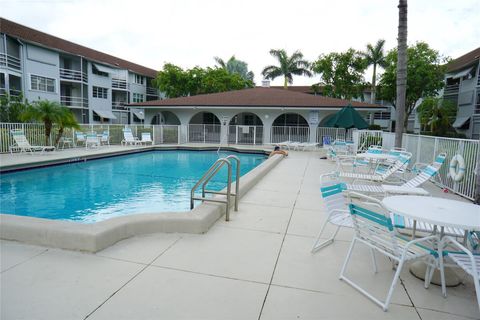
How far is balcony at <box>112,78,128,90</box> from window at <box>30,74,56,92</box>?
8079 mm

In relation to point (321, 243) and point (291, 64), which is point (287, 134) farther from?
point (321, 243)

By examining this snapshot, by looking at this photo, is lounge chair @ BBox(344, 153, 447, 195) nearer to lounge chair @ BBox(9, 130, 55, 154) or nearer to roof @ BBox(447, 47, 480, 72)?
lounge chair @ BBox(9, 130, 55, 154)

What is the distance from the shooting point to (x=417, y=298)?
2.98 metres

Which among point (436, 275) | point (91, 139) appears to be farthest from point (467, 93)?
point (436, 275)

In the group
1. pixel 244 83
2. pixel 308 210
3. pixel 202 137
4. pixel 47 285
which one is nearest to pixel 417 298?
pixel 308 210

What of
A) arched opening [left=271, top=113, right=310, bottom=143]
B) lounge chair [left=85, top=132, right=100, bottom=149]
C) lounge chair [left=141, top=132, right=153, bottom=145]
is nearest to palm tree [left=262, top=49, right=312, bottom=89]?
arched opening [left=271, top=113, right=310, bottom=143]

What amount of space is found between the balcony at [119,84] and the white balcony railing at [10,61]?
451 inches

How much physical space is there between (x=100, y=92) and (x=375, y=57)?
29.8m

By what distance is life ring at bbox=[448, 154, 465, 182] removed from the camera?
645 cm

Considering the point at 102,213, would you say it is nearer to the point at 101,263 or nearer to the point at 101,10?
the point at 101,263

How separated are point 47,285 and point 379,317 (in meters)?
2.96

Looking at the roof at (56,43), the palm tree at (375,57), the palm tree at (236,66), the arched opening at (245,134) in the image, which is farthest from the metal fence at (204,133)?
the palm tree at (236,66)

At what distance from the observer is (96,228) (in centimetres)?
392

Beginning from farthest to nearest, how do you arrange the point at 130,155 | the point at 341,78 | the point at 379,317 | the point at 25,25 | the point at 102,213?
the point at 341,78 < the point at 25,25 < the point at 130,155 < the point at 102,213 < the point at 379,317
